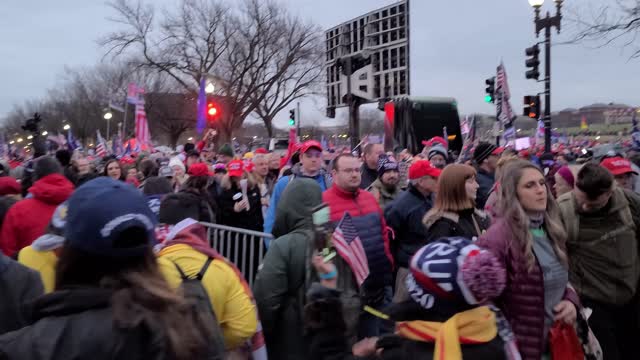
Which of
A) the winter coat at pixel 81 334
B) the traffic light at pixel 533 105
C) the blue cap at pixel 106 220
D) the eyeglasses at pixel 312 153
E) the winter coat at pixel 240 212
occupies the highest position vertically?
the traffic light at pixel 533 105

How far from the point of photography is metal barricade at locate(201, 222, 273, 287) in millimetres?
7215

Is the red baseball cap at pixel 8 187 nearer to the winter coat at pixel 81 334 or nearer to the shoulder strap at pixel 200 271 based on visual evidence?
the shoulder strap at pixel 200 271

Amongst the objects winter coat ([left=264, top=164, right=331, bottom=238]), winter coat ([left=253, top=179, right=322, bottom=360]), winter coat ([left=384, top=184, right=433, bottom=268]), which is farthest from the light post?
winter coat ([left=253, top=179, right=322, bottom=360])

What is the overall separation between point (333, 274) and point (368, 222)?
1.96 meters

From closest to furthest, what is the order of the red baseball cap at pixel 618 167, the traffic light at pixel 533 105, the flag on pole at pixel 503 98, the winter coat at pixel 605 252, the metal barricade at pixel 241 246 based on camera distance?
the winter coat at pixel 605 252, the red baseball cap at pixel 618 167, the metal barricade at pixel 241 246, the flag on pole at pixel 503 98, the traffic light at pixel 533 105

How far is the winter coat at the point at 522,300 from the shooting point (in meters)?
3.36

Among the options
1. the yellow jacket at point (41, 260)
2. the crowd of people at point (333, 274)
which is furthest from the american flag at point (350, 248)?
the yellow jacket at point (41, 260)

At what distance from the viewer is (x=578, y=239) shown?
4.54 m

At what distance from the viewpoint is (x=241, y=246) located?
770 cm

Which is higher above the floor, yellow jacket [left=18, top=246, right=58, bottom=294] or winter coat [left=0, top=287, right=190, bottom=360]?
winter coat [left=0, top=287, right=190, bottom=360]

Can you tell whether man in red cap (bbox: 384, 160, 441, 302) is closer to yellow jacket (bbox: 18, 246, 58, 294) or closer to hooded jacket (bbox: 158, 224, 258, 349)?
hooded jacket (bbox: 158, 224, 258, 349)

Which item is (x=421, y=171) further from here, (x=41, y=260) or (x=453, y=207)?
(x=41, y=260)

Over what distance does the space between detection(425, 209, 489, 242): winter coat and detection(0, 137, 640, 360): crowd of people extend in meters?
0.01

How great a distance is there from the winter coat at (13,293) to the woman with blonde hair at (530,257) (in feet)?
8.15
